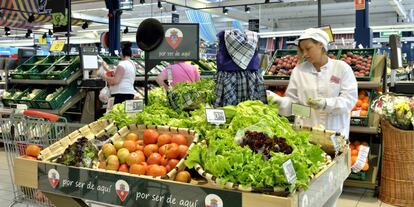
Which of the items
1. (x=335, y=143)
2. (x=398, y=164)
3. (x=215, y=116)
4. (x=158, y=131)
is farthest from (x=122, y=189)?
(x=398, y=164)

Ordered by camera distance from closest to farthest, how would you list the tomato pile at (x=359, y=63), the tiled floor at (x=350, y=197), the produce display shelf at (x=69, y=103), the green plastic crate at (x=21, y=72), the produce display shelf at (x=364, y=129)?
the tiled floor at (x=350, y=197) → the produce display shelf at (x=364, y=129) → the tomato pile at (x=359, y=63) → the produce display shelf at (x=69, y=103) → the green plastic crate at (x=21, y=72)

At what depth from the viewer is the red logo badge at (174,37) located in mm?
3910

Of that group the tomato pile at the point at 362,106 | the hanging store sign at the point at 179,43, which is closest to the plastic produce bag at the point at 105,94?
the hanging store sign at the point at 179,43

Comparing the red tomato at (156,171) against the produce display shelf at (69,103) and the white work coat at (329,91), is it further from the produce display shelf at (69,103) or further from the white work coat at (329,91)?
the produce display shelf at (69,103)

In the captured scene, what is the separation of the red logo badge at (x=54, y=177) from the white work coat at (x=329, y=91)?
1.66m

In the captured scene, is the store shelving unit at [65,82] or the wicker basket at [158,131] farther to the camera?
the store shelving unit at [65,82]

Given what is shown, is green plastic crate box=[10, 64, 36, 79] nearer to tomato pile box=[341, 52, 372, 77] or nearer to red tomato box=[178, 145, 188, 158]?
tomato pile box=[341, 52, 372, 77]

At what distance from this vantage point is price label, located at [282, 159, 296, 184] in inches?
69.2

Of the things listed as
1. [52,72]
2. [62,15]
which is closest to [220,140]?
[52,72]

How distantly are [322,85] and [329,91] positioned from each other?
0.22 feet

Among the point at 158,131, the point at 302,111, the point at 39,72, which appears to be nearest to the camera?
the point at 158,131

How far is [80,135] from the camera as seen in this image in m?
2.74

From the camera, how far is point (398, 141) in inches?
187

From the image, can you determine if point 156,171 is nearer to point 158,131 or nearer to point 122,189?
point 122,189
